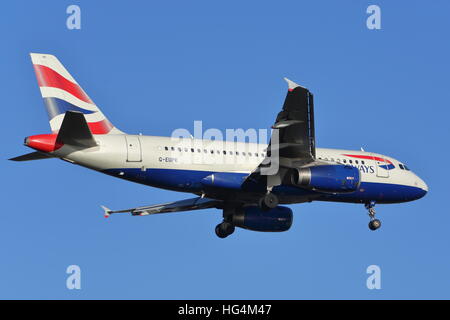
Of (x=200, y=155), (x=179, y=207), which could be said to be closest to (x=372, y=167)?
(x=200, y=155)

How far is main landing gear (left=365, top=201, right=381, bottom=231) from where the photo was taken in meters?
36.1

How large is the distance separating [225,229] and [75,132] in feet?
32.4

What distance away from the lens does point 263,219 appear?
116 feet

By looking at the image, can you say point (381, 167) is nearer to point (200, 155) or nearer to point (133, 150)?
point (200, 155)

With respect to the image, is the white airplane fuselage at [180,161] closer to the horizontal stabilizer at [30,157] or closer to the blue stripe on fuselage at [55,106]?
the horizontal stabilizer at [30,157]

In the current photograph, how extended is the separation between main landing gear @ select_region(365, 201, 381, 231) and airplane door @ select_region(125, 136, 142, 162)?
11563 millimetres

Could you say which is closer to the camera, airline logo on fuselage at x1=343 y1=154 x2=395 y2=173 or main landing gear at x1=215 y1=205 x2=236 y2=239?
airline logo on fuselage at x1=343 y1=154 x2=395 y2=173

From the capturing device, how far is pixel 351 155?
35.8m

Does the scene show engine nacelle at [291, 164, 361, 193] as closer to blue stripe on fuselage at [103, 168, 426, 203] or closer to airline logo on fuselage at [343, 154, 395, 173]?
blue stripe on fuselage at [103, 168, 426, 203]

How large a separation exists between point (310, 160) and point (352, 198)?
549cm

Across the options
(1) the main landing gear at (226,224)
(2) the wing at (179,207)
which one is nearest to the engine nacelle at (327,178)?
(1) the main landing gear at (226,224)

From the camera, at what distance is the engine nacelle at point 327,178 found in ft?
101

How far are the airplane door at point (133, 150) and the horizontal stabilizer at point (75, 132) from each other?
55.6 inches

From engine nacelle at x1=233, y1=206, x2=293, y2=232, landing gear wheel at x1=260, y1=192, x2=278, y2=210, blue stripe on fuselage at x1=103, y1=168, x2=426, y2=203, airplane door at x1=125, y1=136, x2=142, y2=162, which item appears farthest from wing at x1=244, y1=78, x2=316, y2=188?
airplane door at x1=125, y1=136, x2=142, y2=162
